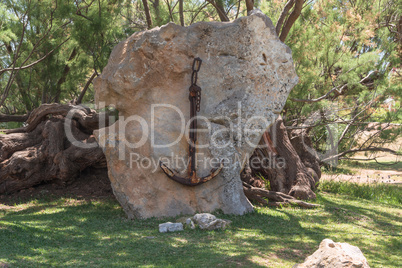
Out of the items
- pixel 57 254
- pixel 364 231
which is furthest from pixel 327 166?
pixel 57 254

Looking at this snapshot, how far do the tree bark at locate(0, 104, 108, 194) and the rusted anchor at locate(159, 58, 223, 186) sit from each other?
3.03 meters

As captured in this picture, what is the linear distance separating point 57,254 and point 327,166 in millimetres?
9538

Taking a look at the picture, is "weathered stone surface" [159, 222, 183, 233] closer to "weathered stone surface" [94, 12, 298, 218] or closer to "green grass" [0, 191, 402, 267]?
"green grass" [0, 191, 402, 267]

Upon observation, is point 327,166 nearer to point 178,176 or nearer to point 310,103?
point 310,103

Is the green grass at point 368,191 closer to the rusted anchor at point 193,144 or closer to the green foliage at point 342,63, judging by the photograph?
the green foliage at point 342,63

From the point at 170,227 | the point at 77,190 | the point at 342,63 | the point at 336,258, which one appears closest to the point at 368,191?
the point at 342,63

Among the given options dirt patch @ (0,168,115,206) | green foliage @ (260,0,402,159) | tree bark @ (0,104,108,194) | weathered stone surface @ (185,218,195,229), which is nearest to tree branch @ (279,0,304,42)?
green foliage @ (260,0,402,159)

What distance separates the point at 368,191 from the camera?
8.84m

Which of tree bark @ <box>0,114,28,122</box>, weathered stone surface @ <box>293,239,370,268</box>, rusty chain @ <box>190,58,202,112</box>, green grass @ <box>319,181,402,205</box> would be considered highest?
rusty chain @ <box>190,58,202,112</box>

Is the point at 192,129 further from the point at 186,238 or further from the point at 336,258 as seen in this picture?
the point at 336,258

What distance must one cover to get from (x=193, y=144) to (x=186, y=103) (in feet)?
2.19

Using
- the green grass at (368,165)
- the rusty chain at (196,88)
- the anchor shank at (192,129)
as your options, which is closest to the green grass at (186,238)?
the anchor shank at (192,129)

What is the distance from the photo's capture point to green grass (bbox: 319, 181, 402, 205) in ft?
27.6

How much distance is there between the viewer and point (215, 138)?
6.12 meters
